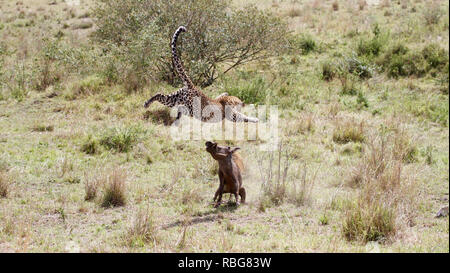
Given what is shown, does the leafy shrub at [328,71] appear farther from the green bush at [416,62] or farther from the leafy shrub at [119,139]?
the leafy shrub at [119,139]

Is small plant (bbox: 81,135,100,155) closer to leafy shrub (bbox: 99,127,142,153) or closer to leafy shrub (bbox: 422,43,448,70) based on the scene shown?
leafy shrub (bbox: 99,127,142,153)

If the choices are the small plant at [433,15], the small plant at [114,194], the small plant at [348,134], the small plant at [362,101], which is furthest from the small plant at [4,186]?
the small plant at [433,15]

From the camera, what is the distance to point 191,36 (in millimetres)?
14016

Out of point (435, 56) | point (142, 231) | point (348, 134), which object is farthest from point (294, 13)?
point (142, 231)

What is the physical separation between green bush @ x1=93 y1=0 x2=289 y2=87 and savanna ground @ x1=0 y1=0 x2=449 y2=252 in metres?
0.61

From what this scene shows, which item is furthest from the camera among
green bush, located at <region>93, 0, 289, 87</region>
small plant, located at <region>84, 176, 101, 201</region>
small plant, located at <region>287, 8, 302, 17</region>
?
small plant, located at <region>287, 8, 302, 17</region>

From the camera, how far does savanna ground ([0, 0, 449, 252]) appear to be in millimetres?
6039

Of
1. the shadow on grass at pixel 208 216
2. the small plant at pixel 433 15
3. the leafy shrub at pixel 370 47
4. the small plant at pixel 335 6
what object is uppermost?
the small plant at pixel 335 6

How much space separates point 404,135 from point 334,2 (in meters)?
15.2

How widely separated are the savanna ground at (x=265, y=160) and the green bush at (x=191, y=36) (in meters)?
0.61

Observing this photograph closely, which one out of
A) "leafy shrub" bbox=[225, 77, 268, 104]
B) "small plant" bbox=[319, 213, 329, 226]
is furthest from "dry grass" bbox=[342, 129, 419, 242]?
"leafy shrub" bbox=[225, 77, 268, 104]

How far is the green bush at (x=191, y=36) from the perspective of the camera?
532 inches

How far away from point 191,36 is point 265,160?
225 inches
